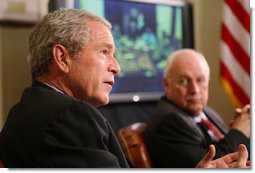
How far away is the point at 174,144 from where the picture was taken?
4.85 feet

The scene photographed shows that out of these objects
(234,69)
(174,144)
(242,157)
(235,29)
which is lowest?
(174,144)

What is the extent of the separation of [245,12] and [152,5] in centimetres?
42

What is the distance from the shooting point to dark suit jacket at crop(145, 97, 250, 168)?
1367 mm

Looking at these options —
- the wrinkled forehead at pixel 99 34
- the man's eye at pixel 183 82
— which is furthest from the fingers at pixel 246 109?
the wrinkled forehead at pixel 99 34

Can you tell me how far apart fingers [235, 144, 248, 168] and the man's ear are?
44 cm

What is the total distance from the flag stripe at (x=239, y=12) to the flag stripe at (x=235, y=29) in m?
0.01

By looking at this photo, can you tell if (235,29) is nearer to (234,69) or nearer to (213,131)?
(234,69)

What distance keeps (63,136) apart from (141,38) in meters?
0.87

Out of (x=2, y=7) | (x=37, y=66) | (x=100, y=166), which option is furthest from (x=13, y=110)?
(x=2, y=7)

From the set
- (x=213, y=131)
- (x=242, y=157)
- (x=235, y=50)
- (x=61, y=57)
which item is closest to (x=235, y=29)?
(x=235, y=50)

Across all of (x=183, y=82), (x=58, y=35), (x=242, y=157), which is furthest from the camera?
(x=183, y=82)

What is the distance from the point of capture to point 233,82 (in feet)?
4.75

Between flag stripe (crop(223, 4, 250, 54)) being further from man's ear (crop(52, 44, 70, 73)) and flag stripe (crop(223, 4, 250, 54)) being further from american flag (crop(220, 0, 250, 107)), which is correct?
man's ear (crop(52, 44, 70, 73))

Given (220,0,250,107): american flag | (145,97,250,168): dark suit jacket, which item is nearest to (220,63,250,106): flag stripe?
(220,0,250,107): american flag
